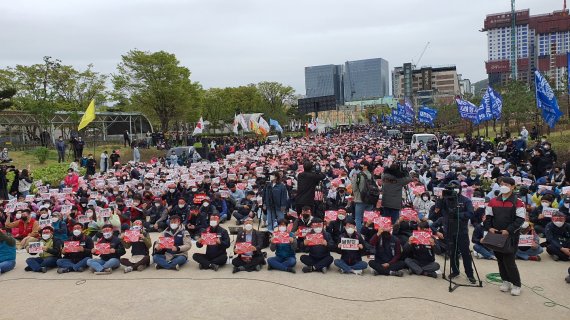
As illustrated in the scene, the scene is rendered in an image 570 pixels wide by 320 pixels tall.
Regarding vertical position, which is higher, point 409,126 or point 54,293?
point 409,126

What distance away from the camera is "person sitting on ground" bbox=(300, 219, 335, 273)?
8.62 metres

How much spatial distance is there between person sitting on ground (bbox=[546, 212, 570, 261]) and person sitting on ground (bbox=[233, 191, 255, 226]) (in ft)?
24.4

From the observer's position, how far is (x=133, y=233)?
362 inches

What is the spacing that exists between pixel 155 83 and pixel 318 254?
3649 centimetres

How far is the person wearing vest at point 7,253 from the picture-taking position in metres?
9.30

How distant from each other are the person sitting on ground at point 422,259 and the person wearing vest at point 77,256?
6.45m

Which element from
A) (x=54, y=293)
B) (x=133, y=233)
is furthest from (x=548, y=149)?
(x=54, y=293)

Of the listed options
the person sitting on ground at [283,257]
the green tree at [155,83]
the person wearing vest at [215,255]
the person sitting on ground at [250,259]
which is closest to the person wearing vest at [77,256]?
the person wearing vest at [215,255]

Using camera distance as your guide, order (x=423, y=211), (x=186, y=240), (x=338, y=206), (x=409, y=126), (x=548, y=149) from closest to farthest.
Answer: (x=186, y=240)
(x=423, y=211)
(x=338, y=206)
(x=548, y=149)
(x=409, y=126)

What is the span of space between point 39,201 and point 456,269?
12.3m

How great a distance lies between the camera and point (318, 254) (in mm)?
8688

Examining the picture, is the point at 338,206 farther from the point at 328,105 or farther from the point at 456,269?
the point at 328,105

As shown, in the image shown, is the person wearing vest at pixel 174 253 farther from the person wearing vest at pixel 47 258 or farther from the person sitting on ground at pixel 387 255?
the person sitting on ground at pixel 387 255

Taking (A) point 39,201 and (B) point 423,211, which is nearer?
(B) point 423,211
